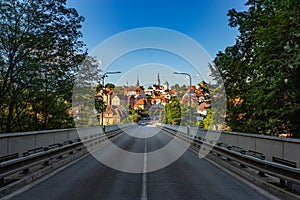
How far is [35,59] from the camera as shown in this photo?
1817 centimetres

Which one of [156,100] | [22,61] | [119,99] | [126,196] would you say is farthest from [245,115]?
[156,100]

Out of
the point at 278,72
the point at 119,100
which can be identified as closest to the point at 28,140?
the point at 278,72

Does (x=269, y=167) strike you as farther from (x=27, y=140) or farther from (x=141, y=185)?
(x=27, y=140)

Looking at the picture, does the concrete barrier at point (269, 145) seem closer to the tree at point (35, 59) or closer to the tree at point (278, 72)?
the tree at point (278, 72)

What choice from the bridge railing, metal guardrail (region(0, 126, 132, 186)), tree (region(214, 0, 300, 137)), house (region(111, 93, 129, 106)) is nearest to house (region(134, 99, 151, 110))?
house (region(111, 93, 129, 106))

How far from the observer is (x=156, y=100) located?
142 meters

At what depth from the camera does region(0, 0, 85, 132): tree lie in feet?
58.0

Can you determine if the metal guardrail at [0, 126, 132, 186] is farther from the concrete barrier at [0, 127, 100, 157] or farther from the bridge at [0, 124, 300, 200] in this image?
the concrete barrier at [0, 127, 100, 157]

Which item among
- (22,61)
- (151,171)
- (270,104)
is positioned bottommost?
(151,171)

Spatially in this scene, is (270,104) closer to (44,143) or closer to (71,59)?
(44,143)

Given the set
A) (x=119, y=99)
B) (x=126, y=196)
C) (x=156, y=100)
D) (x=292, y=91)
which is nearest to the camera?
(x=126, y=196)

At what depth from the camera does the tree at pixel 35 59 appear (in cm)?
1767

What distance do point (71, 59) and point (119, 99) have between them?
335 ft

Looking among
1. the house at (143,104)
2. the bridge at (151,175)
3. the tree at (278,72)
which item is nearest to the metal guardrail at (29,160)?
the bridge at (151,175)
